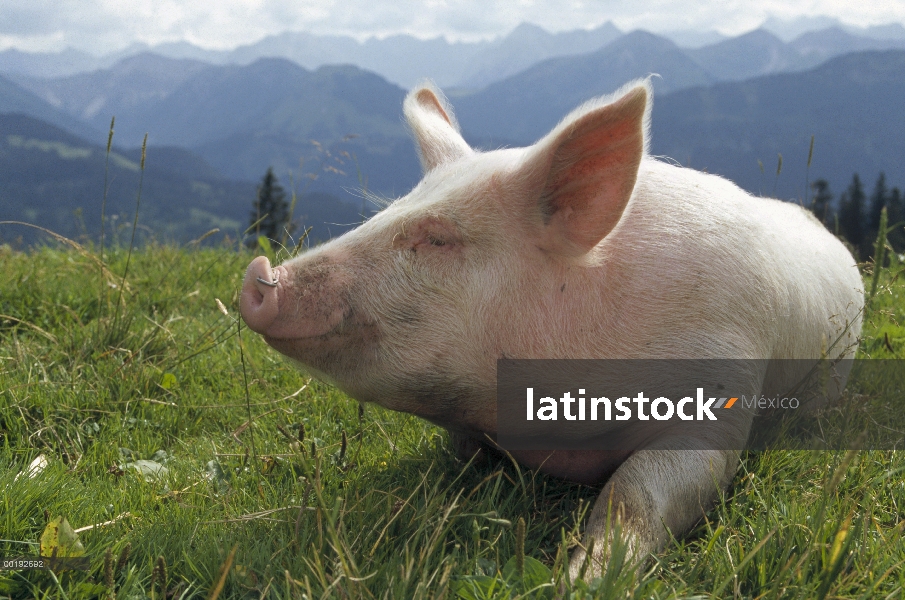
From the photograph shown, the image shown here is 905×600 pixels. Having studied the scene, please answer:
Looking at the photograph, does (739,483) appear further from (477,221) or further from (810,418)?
(477,221)

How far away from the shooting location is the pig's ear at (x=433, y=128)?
127 inches

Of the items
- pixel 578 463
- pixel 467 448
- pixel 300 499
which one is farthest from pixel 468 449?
pixel 300 499

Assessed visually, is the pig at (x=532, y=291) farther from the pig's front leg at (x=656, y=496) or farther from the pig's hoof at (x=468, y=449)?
the pig's hoof at (x=468, y=449)

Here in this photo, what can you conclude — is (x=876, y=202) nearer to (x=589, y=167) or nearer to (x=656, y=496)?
(x=589, y=167)

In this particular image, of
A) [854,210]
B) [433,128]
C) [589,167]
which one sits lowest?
[854,210]

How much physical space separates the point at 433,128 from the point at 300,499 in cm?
170

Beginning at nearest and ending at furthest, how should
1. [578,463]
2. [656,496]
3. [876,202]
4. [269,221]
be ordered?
[656,496], [578,463], [269,221], [876,202]

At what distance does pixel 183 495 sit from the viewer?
9.01 feet

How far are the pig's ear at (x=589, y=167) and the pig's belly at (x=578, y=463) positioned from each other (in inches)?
30.0

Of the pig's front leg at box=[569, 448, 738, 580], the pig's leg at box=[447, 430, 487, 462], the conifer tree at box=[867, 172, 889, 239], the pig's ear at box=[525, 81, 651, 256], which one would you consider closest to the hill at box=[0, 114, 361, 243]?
the conifer tree at box=[867, 172, 889, 239]

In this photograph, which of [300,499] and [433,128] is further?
[433,128]

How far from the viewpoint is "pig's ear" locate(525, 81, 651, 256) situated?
2371 mm

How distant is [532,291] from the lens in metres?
2.57

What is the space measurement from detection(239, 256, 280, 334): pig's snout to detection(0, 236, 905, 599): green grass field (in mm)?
415
